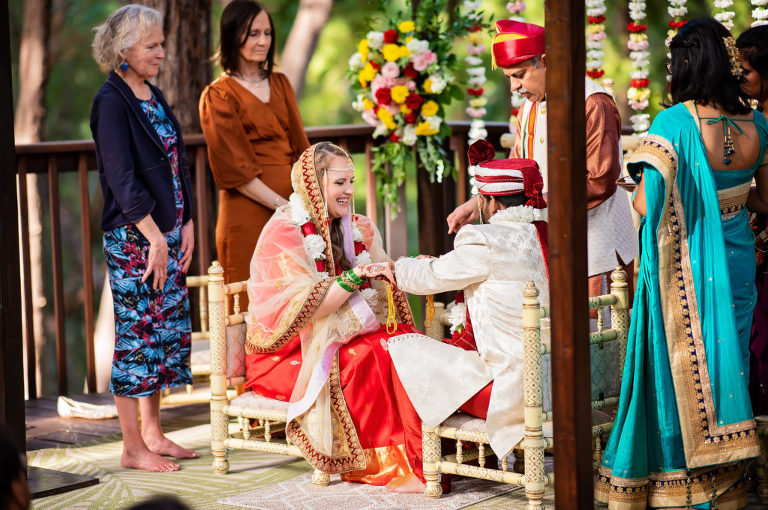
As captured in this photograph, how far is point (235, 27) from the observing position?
16.3 feet

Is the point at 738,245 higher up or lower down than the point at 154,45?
lower down

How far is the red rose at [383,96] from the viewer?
5832 mm

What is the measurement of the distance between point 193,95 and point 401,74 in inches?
72.1

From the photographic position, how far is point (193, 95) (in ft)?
23.4

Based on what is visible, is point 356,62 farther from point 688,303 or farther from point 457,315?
point 688,303

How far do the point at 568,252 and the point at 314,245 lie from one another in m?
1.43

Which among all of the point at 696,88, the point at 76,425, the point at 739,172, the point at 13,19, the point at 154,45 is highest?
the point at 13,19

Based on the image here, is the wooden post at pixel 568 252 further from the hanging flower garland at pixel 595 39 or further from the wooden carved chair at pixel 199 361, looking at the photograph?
the hanging flower garland at pixel 595 39

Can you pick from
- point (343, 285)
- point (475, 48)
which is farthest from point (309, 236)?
point (475, 48)

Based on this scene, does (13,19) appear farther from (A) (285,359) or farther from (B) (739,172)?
(B) (739,172)

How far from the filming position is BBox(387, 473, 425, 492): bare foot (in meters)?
4.16

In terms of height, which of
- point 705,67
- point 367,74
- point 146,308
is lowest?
point 146,308

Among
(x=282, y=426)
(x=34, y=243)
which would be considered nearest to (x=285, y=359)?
(x=282, y=426)

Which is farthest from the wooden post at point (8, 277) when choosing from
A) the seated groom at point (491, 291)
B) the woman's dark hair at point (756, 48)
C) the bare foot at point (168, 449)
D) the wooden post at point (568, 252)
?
the woman's dark hair at point (756, 48)
